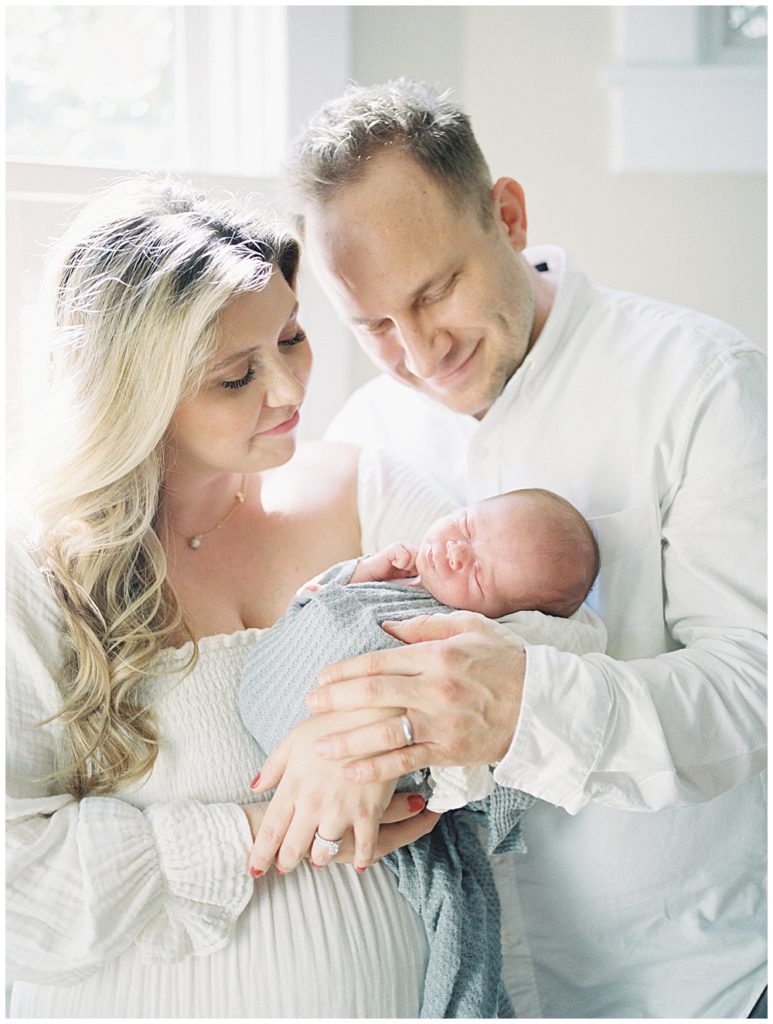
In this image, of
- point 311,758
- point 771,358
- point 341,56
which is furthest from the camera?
point 341,56

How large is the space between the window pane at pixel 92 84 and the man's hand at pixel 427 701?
1.73 m

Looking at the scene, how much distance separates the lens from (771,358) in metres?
1.59

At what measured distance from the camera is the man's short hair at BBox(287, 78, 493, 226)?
1654mm

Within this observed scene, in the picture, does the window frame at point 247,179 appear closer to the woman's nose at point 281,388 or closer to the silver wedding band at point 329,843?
the woman's nose at point 281,388

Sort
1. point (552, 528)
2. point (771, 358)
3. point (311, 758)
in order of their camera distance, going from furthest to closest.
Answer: point (771, 358)
point (552, 528)
point (311, 758)

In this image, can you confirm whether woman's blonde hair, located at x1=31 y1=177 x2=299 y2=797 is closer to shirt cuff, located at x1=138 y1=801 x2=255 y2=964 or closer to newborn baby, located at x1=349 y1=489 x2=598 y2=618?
shirt cuff, located at x1=138 y1=801 x2=255 y2=964

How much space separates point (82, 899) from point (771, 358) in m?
1.27

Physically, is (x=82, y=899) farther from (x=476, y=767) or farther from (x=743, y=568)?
(x=743, y=568)

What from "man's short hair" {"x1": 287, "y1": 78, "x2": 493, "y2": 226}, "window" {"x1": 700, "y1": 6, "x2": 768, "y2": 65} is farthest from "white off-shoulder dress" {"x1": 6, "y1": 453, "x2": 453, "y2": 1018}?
"window" {"x1": 700, "y1": 6, "x2": 768, "y2": 65}

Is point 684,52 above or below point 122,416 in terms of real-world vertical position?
above

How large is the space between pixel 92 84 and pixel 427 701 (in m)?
1.98

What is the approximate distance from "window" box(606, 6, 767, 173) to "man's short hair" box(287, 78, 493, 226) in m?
0.96

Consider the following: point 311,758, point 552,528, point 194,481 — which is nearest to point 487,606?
point 552,528

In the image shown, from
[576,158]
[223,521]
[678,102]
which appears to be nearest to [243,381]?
[223,521]
